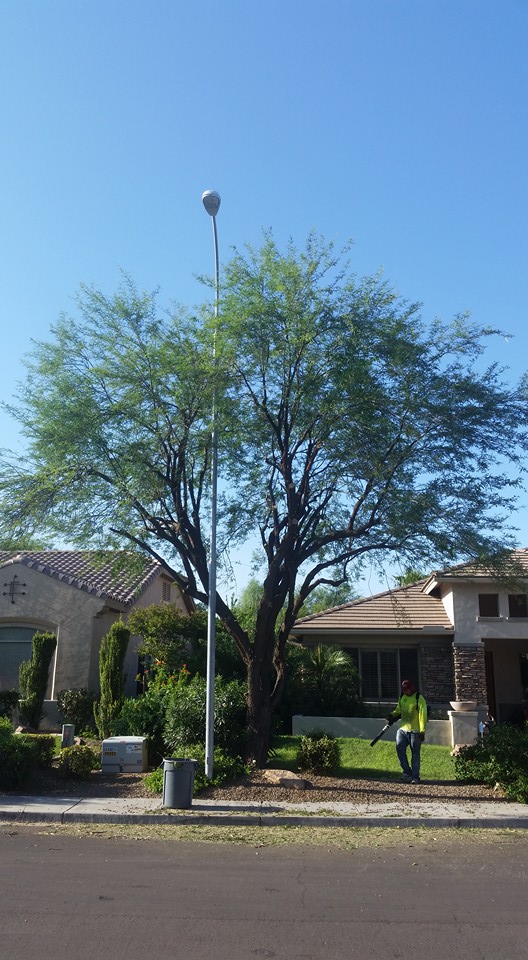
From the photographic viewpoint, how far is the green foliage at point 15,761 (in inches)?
468

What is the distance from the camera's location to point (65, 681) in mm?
20328

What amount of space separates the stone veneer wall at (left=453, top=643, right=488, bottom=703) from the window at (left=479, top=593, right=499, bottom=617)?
985 mm

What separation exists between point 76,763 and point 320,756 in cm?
406

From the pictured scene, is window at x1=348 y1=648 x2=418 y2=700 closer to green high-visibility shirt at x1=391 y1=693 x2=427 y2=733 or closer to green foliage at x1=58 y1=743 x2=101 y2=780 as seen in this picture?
green high-visibility shirt at x1=391 y1=693 x2=427 y2=733

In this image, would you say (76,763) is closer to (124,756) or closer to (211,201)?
(124,756)

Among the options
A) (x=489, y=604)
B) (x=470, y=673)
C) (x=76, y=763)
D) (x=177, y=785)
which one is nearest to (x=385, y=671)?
(x=470, y=673)

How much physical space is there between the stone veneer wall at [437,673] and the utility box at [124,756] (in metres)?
10.3

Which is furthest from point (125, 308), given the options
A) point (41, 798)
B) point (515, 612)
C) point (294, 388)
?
point (515, 612)

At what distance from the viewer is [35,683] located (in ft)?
61.7

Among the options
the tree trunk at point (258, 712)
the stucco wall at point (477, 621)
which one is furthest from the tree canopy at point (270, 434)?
the stucco wall at point (477, 621)

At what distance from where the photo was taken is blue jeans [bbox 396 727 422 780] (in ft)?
42.4

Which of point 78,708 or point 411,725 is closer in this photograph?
point 411,725

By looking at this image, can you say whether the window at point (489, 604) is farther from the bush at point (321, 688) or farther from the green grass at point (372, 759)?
the green grass at point (372, 759)

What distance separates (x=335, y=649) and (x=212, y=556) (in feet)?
30.7
